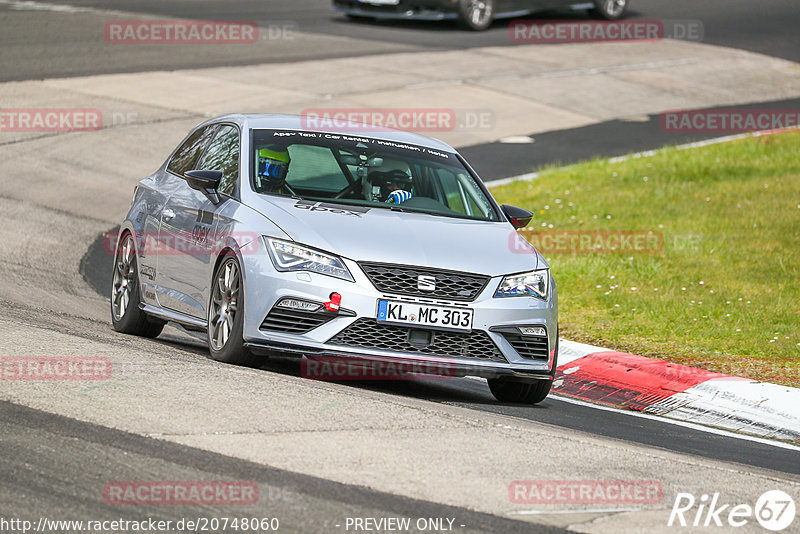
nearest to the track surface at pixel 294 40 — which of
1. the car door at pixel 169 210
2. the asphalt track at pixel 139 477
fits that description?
the car door at pixel 169 210

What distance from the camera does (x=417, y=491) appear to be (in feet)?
18.6

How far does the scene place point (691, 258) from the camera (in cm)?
1359

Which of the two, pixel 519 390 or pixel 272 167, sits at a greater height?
pixel 272 167

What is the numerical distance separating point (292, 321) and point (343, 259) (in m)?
0.48

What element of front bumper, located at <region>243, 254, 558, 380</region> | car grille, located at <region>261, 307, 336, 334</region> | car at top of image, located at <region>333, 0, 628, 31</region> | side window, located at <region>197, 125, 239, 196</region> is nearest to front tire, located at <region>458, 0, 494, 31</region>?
car at top of image, located at <region>333, 0, 628, 31</region>

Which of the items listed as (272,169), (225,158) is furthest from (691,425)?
(225,158)

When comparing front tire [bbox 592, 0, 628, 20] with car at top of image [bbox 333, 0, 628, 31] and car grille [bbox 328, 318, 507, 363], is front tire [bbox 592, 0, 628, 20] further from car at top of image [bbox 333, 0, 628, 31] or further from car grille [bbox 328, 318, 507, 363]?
car grille [bbox 328, 318, 507, 363]

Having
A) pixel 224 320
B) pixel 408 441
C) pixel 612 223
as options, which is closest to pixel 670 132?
pixel 612 223

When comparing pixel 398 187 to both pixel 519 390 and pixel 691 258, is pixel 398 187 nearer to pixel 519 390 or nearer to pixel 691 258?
pixel 519 390

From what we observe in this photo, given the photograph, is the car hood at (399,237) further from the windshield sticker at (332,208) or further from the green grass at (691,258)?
the green grass at (691,258)

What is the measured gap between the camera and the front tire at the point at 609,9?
1255 inches

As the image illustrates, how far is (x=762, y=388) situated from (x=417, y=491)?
4266 mm

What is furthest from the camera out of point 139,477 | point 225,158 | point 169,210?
point 169,210

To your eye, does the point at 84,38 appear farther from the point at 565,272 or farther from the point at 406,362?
the point at 406,362
